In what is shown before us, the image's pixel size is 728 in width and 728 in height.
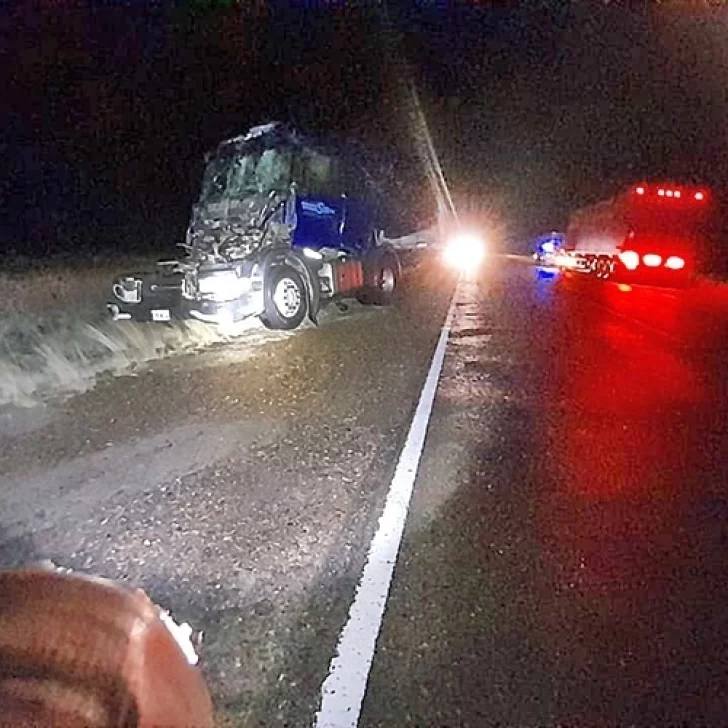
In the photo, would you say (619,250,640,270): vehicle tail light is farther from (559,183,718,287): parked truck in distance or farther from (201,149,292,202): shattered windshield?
(201,149,292,202): shattered windshield

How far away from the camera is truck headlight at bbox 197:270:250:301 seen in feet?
47.8

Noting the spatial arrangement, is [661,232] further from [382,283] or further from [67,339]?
[67,339]

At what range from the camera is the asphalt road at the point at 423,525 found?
407 cm

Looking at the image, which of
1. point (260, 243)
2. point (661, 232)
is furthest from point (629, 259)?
point (260, 243)

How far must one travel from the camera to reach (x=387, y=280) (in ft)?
66.7

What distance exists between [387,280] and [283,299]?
16.2 feet

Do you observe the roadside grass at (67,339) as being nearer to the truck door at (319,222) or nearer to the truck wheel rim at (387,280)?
the truck door at (319,222)

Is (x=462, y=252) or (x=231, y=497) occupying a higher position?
(x=231, y=497)

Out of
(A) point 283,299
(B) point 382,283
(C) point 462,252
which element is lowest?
(C) point 462,252

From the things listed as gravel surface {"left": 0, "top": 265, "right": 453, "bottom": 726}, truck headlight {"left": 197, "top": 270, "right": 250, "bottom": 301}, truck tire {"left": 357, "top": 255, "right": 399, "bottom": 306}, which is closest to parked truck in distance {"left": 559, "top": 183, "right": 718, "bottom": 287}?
truck tire {"left": 357, "top": 255, "right": 399, "bottom": 306}

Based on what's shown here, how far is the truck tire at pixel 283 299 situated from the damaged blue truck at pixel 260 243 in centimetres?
2

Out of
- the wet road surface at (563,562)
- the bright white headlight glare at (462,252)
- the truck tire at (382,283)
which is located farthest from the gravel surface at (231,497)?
the bright white headlight glare at (462,252)

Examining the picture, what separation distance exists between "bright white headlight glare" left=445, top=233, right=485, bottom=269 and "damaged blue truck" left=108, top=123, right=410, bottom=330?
20.6 metres

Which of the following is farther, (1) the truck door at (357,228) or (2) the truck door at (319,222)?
(1) the truck door at (357,228)
